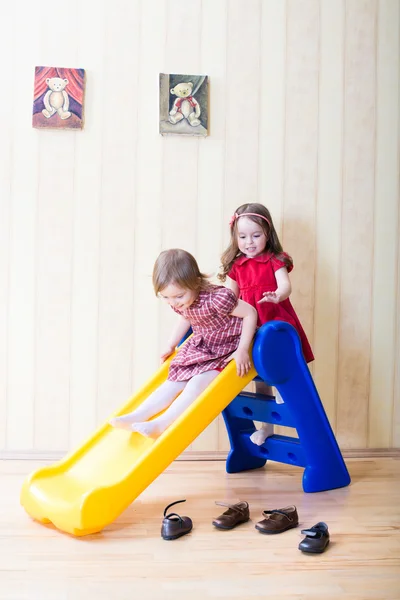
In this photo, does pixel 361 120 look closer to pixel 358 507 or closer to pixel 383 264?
pixel 383 264

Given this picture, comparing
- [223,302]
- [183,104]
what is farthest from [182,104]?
[223,302]

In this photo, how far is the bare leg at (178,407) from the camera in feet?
7.00

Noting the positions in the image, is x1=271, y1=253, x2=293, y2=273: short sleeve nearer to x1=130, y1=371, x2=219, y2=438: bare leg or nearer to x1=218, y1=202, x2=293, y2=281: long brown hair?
x1=218, y1=202, x2=293, y2=281: long brown hair

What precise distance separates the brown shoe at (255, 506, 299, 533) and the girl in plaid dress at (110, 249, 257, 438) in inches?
16.6

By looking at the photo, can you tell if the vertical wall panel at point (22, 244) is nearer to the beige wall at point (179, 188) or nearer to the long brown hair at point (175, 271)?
the beige wall at point (179, 188)

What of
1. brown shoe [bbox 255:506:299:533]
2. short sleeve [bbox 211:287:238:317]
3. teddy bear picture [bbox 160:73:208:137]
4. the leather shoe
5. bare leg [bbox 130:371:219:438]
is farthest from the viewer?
teddy bear picture [bbox 160:73:208:137]

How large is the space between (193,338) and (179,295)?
0.69 feet

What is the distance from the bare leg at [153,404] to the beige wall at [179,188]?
19.9 inches

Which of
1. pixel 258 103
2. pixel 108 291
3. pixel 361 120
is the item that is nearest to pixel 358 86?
pixel 361 120

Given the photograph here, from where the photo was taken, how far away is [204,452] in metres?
2.84

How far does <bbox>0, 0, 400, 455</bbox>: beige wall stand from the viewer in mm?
2764

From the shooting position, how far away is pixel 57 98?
2.74 meters

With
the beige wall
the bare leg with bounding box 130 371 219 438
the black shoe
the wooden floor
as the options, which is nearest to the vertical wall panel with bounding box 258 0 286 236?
the beige wall

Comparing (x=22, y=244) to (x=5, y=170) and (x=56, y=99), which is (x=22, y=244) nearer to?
(x=5, y=170)
